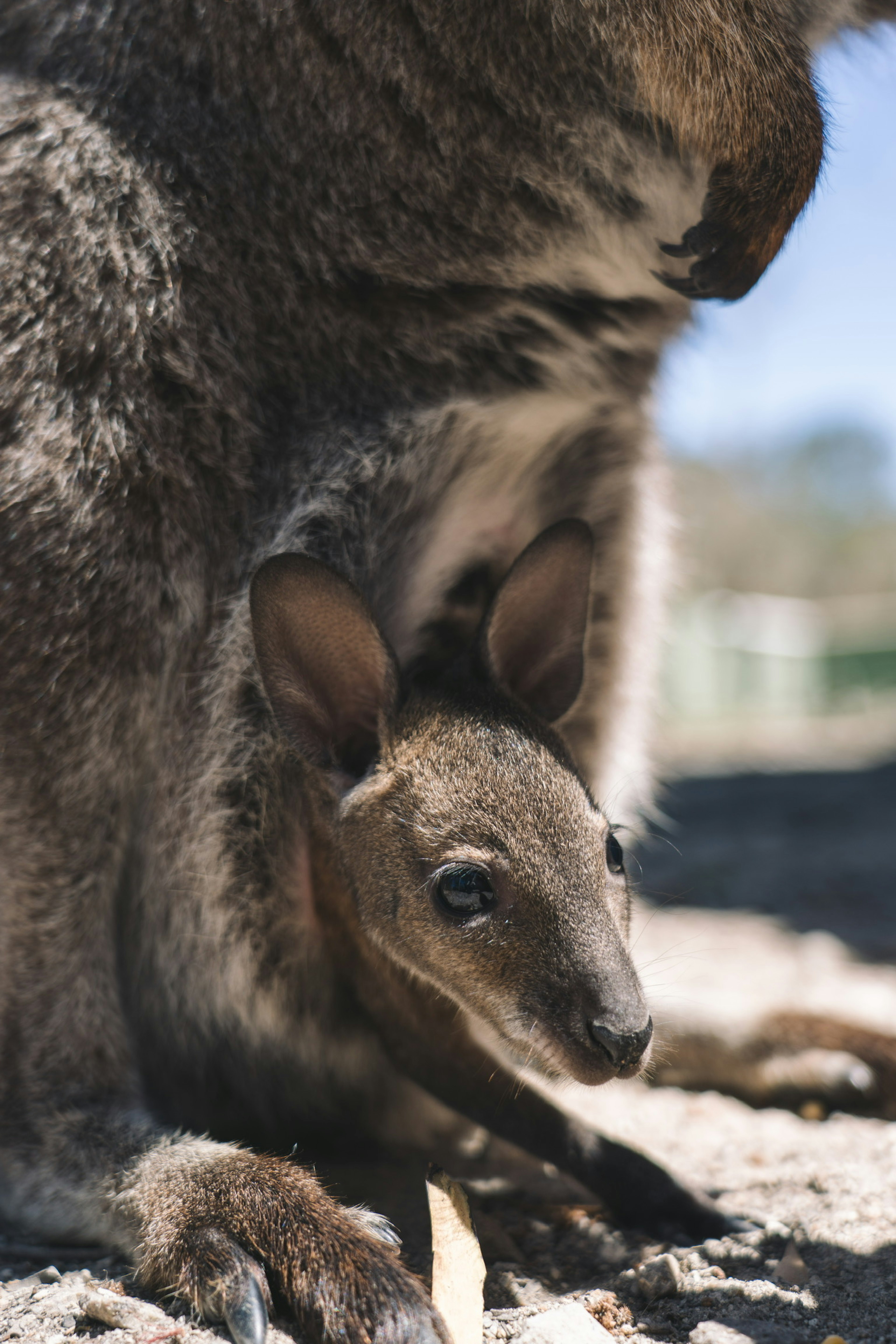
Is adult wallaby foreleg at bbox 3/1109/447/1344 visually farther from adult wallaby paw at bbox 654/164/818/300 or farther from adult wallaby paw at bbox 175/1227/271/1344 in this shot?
adult wallaby paw at bbox 654/164/818/300

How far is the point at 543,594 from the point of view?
1.87 m

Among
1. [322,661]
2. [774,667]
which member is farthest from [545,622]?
[774,667]

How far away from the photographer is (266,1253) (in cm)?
143

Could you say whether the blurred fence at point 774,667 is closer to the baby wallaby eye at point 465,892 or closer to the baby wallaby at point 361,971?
the baby wallaby at point 361,971

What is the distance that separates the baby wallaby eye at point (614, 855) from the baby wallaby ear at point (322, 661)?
1.23 ft

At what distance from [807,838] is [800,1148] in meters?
2.98

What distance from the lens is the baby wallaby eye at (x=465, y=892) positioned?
157 centimetres

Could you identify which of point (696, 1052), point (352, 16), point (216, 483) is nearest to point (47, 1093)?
point (216, 483)

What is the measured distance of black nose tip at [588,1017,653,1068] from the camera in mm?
1421

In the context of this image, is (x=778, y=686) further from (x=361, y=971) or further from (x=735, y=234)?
(x=361, y=971)

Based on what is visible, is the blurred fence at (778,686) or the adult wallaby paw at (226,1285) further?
the blurred fence at (778,686)

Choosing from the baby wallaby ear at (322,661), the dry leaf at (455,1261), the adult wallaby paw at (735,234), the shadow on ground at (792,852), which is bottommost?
the shadow on ground at (792,852)

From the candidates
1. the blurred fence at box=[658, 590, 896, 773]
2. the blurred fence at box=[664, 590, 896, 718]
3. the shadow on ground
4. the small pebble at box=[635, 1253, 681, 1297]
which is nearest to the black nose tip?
the small pebble at box=[635, 1253, 681, 1297]

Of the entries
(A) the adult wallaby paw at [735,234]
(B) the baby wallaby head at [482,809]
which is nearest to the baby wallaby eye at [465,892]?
(B) the baby wallaby head at [482,809]
